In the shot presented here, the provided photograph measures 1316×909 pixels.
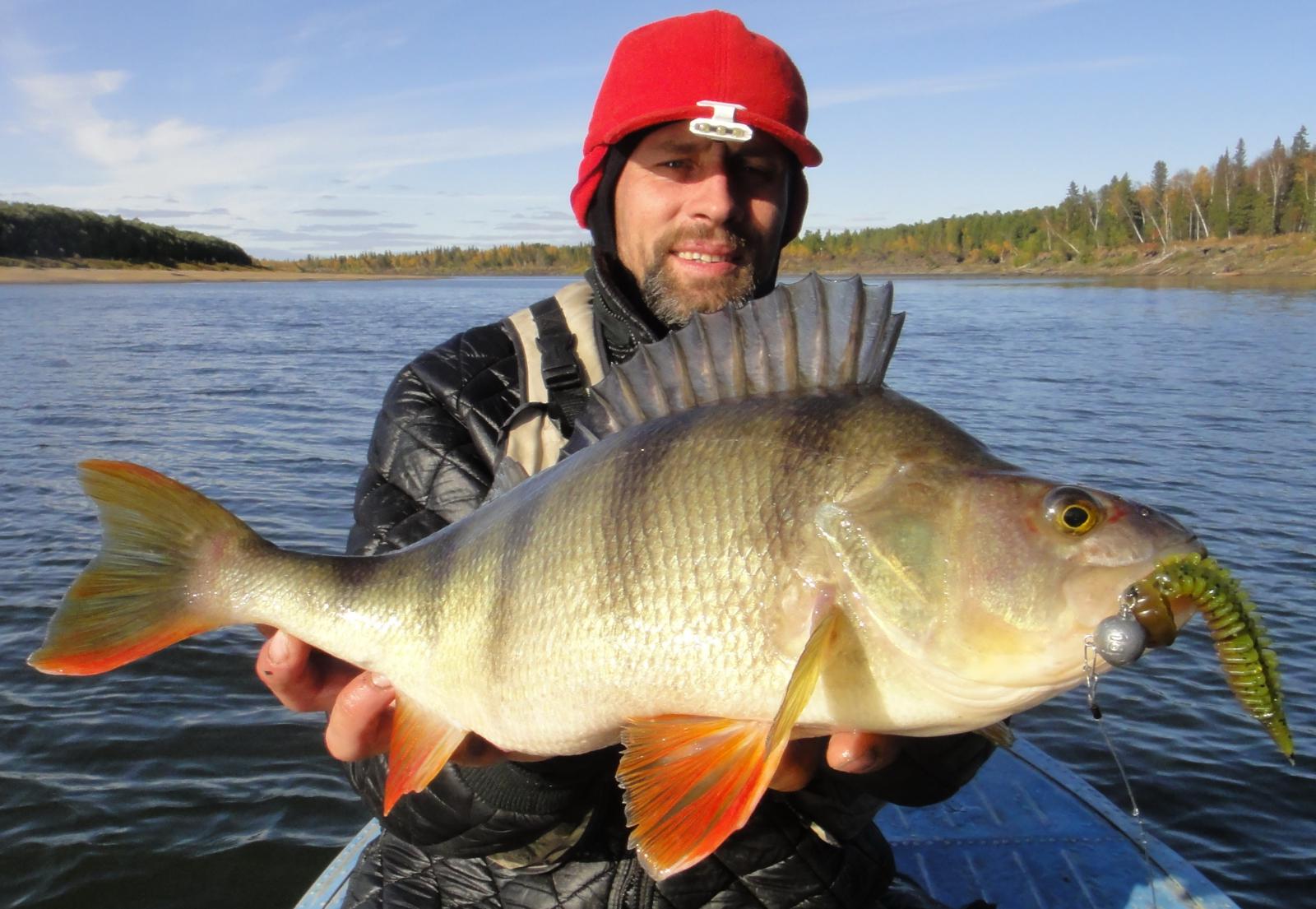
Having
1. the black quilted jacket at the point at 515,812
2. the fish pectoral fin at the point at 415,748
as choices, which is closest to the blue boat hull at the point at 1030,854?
the black quilted jacket at the point at 515,812

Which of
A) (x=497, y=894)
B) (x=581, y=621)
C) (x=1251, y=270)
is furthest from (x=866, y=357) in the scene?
(x=1251, y=270)

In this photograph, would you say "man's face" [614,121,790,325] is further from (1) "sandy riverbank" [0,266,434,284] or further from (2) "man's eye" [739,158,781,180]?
(1) "sandy riverbank" [0,266,434,284]

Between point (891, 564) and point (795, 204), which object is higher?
point (795, 204)

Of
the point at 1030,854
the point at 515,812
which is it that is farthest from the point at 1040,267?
the point at 515,812

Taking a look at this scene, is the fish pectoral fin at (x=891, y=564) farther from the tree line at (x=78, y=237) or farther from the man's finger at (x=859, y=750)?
the tree line at (x=78, y=237)

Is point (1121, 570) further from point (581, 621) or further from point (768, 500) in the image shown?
point (581, 621)

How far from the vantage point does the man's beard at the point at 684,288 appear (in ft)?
10.7

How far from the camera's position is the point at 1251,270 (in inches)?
2854

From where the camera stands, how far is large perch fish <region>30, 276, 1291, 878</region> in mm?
1703

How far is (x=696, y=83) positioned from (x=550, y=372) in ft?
3.39

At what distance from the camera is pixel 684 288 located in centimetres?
329

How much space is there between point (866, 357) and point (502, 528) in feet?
2.72

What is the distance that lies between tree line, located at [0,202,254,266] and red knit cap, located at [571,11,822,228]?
89875mm

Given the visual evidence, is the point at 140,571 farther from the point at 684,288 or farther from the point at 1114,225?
the point at 1114,225
